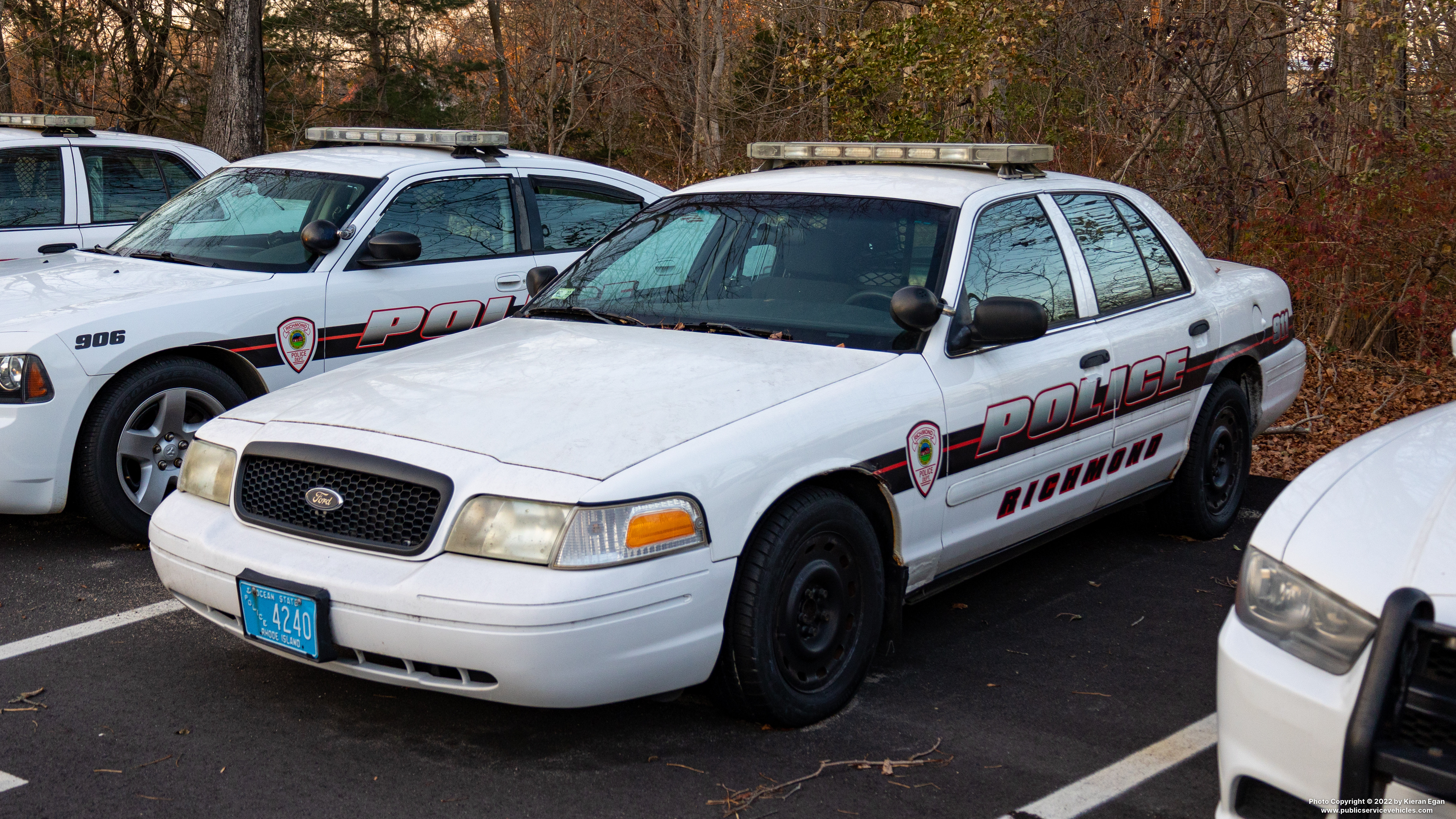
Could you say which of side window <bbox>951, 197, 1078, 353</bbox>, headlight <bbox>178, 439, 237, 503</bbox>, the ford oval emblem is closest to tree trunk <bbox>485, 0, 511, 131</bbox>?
side window <bbox>951, 197, 1078, 353</bbox>

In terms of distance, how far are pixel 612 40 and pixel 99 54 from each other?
9.34 metres

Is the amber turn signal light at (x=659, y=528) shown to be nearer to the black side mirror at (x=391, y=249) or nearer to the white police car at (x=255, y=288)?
the white police car at (x=255, y=288)

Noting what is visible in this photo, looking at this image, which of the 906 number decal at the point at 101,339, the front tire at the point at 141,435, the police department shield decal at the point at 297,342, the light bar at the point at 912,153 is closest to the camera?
the light bar at the point at 912,153

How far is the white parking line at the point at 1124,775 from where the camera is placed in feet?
10.8

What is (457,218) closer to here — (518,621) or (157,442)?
(157,442)

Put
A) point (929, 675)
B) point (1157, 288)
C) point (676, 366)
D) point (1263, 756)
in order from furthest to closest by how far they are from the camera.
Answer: point (1157, 288)
point (929, 675)
point (676, 366)
point (1263, 756)

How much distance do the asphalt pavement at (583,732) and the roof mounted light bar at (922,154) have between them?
5.50 feet

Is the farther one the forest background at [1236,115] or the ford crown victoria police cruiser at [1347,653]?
the forest background at [1236,115]

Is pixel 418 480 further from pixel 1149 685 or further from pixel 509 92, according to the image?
pixel 509 92

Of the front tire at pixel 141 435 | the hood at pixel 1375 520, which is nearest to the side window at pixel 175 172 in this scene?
the front tire at pixel 141 435

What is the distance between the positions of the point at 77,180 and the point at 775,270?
549 cm

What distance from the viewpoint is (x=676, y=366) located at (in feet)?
12.9

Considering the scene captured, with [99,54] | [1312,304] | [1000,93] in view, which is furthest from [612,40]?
[1312,304]

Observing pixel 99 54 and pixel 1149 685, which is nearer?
pixel 1149 685
